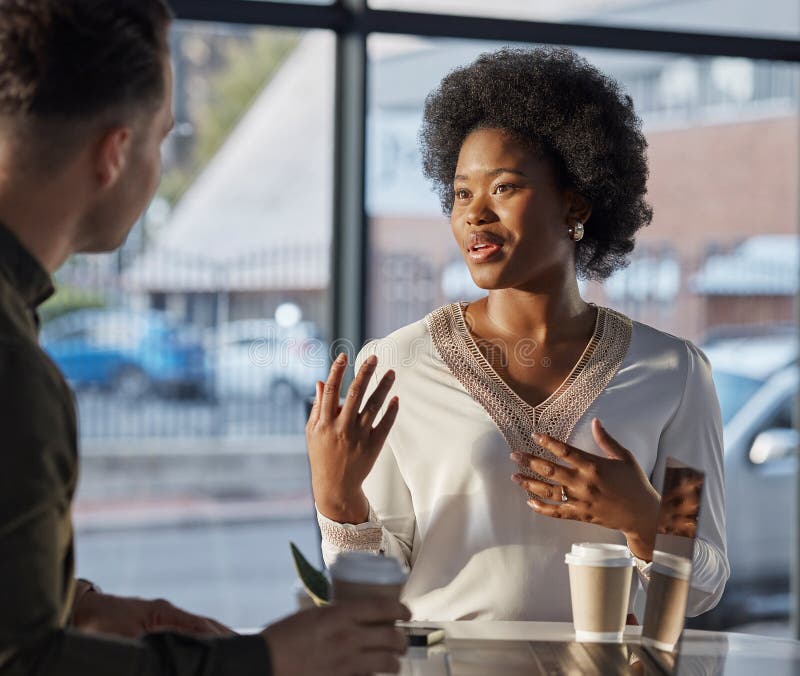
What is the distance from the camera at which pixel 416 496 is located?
1.90 meters

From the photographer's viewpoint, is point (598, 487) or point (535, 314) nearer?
point (598, 487)

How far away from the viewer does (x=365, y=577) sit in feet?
3.68

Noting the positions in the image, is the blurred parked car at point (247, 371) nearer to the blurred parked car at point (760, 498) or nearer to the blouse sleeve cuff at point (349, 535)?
the blurred parked car at point (760, 498)

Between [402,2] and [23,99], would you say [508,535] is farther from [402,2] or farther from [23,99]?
Answer: [402,2]

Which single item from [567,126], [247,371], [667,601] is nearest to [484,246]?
[567,126]

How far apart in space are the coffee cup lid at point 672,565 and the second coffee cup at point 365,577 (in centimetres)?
41

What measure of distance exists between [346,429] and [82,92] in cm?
71

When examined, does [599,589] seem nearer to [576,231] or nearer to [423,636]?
[423,636]

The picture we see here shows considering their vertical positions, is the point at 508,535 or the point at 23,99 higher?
the point at 23,99

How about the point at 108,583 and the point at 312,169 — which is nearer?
the point at 108,583

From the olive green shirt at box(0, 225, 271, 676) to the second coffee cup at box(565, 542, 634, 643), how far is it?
61cm

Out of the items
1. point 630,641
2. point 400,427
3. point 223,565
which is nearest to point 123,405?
point 223,565

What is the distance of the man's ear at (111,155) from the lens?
3.40 feet

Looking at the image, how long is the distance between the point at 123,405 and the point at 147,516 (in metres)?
Result: 0.77
